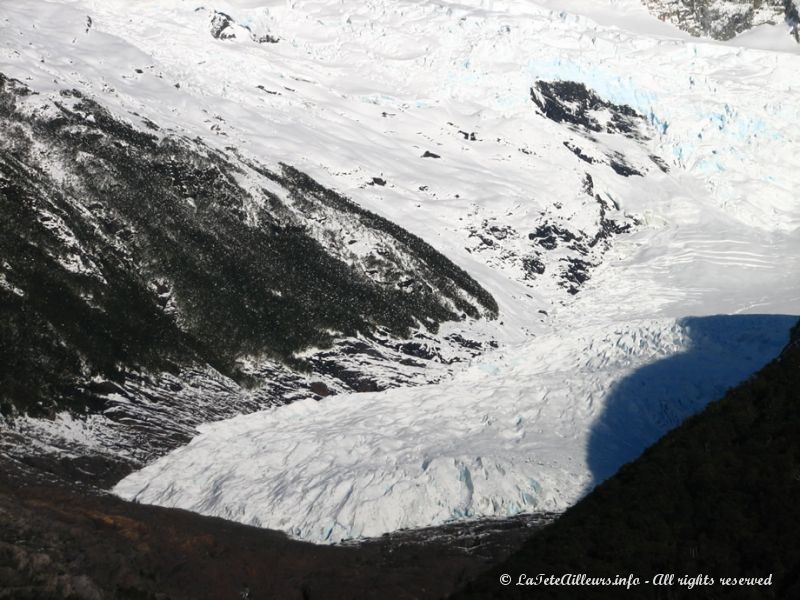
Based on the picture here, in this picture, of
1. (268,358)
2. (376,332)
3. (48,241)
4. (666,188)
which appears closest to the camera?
(48,241)

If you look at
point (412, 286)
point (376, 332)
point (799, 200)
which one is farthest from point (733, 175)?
A: point (376, 332)

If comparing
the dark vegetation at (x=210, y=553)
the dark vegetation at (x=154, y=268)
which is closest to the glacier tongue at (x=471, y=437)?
the dark vegetation at (x=210, y=553)

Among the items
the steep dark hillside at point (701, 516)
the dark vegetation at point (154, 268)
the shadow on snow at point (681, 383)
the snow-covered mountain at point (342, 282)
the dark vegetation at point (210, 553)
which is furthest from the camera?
the dark vegetation at point (154, 268)

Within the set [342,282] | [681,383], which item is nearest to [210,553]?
[681,383]

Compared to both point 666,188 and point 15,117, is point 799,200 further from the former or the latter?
point 15,117

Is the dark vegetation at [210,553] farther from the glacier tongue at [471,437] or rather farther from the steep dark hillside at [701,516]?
the steep dark hillside at [701,516]

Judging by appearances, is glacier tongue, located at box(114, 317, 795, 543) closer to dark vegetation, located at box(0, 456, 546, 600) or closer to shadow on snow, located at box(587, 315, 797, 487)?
shadow on snow, located at box(587, 315, 797, 487)
